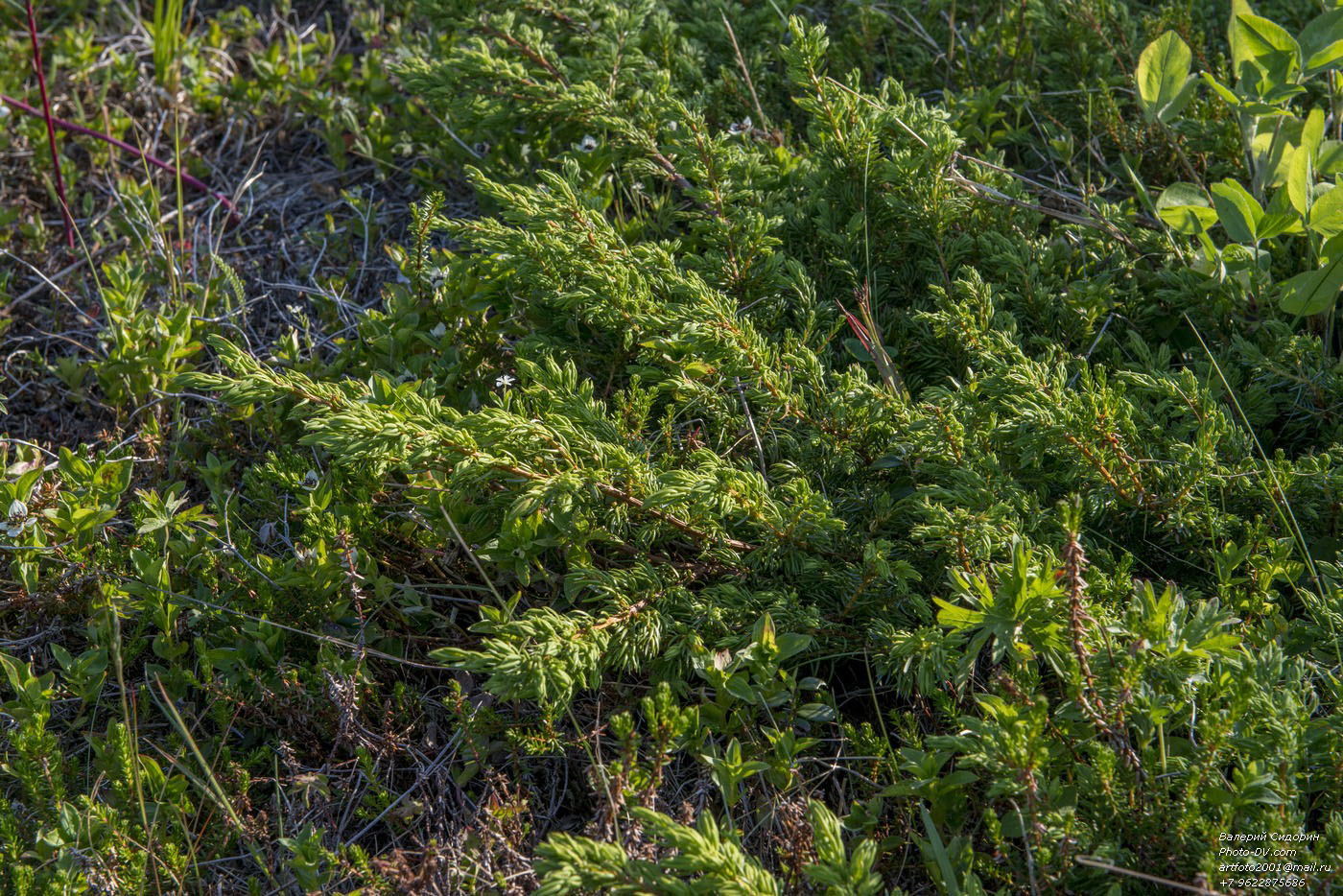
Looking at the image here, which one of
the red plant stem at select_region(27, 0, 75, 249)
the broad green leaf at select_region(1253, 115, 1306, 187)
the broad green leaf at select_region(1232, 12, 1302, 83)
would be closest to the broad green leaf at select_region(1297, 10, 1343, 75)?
the broad green leaf at select_region(1232, 12, 1302, 83)

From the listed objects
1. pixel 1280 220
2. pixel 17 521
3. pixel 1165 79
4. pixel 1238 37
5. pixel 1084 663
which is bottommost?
pixel 17 521

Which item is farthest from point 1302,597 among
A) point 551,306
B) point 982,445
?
point 551,306

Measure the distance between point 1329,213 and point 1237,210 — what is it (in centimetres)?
18

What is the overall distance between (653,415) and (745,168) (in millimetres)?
691

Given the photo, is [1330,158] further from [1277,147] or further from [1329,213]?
[1329,213]

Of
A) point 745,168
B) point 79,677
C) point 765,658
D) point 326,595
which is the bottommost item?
point 79,677

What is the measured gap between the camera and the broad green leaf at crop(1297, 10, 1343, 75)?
7.61ft

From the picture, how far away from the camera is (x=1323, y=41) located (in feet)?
7.79

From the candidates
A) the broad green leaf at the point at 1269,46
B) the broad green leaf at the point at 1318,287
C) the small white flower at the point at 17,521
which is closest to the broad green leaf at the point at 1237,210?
the broad green leaf at the point at 1318,287

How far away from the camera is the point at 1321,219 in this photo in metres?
2.31

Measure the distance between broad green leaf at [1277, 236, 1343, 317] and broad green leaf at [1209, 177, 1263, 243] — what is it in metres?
0.14

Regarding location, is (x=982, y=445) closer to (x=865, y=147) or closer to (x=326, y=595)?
(x=865, y=147)

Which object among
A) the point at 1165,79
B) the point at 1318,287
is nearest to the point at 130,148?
the point at 1165,79

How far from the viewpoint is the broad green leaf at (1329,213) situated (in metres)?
2.28
